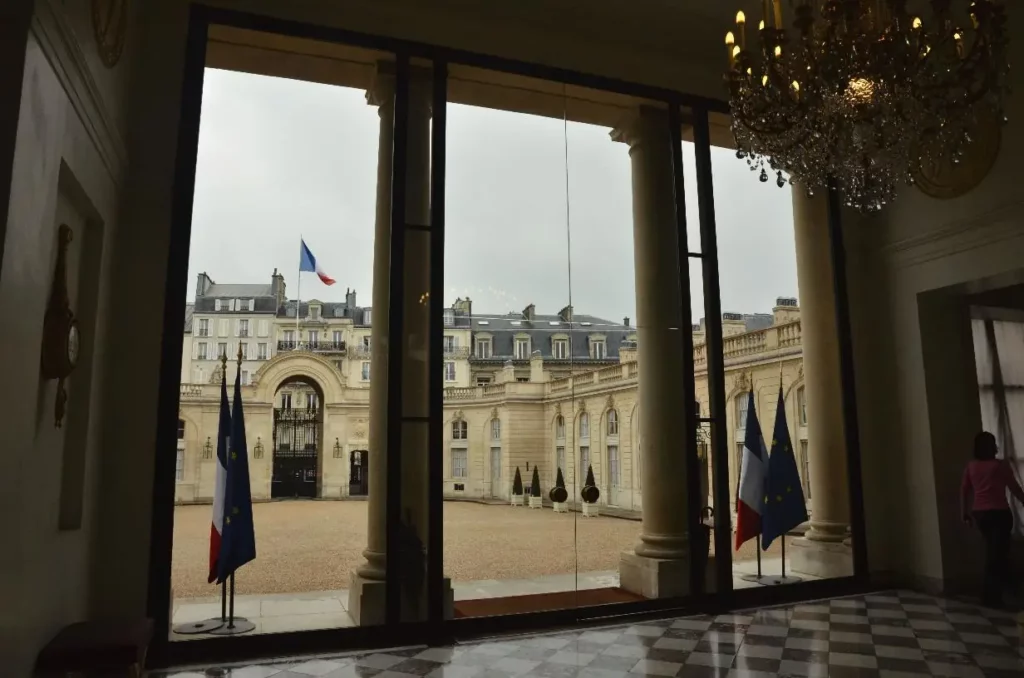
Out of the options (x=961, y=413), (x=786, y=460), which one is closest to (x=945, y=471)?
(x=961, y=413)

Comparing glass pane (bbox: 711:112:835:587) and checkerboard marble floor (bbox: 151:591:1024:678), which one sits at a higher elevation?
glass pane (bbox: 711:112:835:587)

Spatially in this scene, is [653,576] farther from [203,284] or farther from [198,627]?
[203,284]

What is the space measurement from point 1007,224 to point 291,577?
575 centimetres

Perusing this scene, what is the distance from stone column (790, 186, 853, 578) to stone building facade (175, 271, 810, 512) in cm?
69

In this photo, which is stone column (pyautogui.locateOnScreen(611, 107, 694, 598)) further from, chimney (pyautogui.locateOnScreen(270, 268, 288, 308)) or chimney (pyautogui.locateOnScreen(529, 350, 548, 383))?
chimney (pyautogui.locateOnScreen(270, 268, 288, 308))

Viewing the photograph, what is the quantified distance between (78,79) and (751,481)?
531 centimetres

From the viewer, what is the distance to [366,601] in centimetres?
449

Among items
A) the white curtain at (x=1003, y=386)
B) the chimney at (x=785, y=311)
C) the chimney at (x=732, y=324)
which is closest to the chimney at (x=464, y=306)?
the chimney at (x=732, y=324)

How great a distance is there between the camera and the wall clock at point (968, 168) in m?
5.44

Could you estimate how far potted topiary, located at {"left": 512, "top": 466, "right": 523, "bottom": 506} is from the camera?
16.8 feet

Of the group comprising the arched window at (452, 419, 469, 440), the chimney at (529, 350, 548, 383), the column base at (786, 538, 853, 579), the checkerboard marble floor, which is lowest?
the checkerboard marble floor

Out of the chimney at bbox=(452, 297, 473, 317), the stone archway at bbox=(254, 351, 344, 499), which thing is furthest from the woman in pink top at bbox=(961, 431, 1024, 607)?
the stone archway at bbox=(254, 351, 344, 499)

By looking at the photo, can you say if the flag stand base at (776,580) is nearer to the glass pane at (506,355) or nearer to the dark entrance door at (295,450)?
the glass pane at (506,355)

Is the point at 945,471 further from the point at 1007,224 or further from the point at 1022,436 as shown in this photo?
the point at 1007,224
